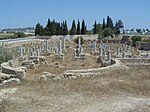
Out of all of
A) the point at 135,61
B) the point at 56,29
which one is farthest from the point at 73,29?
the point at 135,61

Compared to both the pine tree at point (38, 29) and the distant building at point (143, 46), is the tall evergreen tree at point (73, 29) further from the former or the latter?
the distant building at point (143, 46)

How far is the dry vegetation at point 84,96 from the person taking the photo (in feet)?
28.2

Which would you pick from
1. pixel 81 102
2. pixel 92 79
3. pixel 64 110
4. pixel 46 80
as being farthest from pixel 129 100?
pixel 46 80

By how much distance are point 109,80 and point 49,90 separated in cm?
323

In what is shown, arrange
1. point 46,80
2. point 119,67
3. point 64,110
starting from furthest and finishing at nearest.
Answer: point 119,67, point 46,80, point 64,110

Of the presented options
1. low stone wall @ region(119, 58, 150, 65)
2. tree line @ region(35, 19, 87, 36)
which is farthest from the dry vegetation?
tree line @ region(35, 19, 87, 36)

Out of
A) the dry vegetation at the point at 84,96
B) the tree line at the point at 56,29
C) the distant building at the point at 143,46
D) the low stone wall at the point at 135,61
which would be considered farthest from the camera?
the tree line at the point at 56,29

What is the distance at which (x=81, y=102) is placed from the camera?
9.19m

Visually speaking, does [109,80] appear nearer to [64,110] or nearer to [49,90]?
[49,90]

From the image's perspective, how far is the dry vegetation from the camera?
8.60 metres

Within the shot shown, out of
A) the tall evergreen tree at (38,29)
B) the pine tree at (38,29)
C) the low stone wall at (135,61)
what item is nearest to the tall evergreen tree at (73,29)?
the tall evergreen tree at (38,29)

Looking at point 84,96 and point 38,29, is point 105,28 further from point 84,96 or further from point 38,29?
point 84,96

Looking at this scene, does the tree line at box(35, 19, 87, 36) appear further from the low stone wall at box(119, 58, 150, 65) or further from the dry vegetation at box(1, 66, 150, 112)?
the dry vegetation at box(1, 66, 150, 112)

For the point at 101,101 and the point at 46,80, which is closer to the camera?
the point at 101,101
